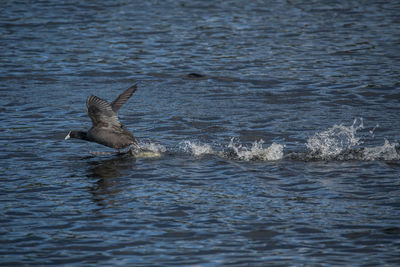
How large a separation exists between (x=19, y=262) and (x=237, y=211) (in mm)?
2683

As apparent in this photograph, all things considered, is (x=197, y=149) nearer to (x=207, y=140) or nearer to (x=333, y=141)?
(x=207, y=140)

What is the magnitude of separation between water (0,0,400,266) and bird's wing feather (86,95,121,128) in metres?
0.59

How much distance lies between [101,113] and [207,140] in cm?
195

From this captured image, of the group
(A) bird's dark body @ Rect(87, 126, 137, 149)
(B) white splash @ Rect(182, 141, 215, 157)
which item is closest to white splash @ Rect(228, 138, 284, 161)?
→ (B) white splash @ Rect(182, 141, 215, 157)

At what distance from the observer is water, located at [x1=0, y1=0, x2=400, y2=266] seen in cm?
726

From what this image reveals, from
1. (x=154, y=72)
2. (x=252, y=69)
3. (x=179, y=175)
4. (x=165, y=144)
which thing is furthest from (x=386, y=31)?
(x=179, y=175)

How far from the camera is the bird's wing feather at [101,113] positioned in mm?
10328

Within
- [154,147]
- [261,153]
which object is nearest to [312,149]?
[261,153]

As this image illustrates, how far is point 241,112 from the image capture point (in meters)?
12.9

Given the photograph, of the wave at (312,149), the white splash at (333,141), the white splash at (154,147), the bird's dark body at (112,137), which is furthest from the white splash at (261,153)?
the bird's dark body at (112,137)

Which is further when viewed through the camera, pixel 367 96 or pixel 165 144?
pixel 367 96

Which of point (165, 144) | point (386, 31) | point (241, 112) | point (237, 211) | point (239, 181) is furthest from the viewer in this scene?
point (386, 31)

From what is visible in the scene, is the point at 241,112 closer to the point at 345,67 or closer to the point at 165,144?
the point at 165,144

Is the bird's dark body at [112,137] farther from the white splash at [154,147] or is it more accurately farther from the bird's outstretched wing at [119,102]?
the bird's outstretched wing at [119,102]
